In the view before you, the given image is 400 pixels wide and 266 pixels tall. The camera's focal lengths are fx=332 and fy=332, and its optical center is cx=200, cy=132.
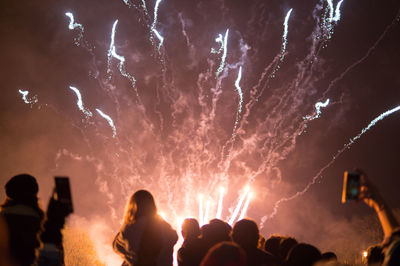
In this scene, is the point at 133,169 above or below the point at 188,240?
above

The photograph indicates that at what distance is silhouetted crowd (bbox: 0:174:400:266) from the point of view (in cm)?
244

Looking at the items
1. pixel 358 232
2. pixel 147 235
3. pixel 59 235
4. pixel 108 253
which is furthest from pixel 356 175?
pixel 358 232

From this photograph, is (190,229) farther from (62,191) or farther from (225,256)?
(225,256)

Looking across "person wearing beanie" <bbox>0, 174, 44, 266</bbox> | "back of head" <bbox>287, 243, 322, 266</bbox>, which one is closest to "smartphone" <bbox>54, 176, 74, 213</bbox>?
"person wearing beanie" <bbox>0, 174, 44, 266</bbox>

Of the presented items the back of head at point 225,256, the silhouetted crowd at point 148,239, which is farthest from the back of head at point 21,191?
the back of head at point 225,256

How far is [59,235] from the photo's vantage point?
2.90 m

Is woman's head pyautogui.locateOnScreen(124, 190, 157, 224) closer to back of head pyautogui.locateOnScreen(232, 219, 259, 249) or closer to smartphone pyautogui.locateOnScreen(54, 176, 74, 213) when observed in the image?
smartphone pyautogui.locateOnScreen(54, 176, 74, 213)

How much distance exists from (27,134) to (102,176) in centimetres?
516

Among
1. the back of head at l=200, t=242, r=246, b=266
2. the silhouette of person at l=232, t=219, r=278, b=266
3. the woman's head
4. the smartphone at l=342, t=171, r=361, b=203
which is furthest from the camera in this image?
the woman's head

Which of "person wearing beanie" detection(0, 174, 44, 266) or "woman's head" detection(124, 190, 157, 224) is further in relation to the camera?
"woman's head" detection(124, 190, 157, 224)

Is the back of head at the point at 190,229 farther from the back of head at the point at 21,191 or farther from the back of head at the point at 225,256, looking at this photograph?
the back of head at the point at 225,256

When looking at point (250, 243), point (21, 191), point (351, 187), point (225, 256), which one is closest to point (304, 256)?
point (250, 243)

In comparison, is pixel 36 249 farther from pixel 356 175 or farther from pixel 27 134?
pixel 27 134

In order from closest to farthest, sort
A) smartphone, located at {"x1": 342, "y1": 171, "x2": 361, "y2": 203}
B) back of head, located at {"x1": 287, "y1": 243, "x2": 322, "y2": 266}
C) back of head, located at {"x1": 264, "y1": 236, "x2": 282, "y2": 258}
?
smartphone, located at {"x1": 342, "y1": 171, "x2": 361, "y2": 203}
back of head, located at {"x1": 287, "y1": 243, "x2": 322, "y2": 266}
back of head, located at {"x1": 264, "y1": 236, "x2": 282, "y2": 258}
